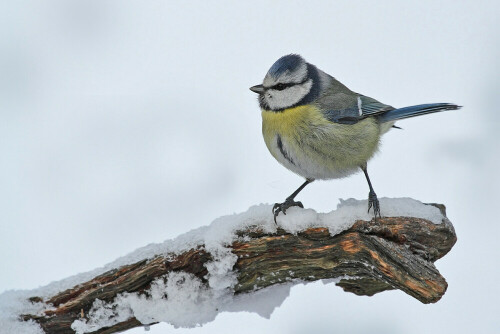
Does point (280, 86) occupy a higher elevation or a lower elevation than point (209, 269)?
higher

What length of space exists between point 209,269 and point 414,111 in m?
1.33

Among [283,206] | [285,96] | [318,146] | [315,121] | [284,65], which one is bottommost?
[283,206]

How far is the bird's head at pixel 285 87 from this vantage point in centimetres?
248

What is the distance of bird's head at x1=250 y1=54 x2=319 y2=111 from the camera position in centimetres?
248

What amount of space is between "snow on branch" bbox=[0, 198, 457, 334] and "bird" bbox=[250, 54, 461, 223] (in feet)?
0.87

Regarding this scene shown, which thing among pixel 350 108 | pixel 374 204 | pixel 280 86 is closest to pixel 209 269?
pixel 374 204

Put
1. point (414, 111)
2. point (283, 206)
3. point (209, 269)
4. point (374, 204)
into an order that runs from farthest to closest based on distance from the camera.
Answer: point (414, 111), point (283, 206), point (374, 204), point (209, 269)

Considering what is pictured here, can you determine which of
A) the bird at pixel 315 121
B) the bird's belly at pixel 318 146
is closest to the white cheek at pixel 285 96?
the bird at pixel 315 121

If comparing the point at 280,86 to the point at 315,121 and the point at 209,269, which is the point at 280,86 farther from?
the point at 209,269

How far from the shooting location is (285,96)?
2498mm

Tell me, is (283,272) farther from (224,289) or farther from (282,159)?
(282,159)

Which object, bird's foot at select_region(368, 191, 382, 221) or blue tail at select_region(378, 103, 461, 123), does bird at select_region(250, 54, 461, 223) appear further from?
bird's foot at select_region(368, 191, 382, 221)

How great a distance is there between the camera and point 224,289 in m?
2.12

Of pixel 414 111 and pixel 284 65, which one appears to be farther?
pixel 414 111
